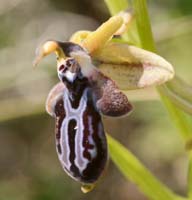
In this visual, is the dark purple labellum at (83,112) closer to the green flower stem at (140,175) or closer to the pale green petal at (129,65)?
the pale green petal at (129,65)

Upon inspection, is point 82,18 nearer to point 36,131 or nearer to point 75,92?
point 36,131

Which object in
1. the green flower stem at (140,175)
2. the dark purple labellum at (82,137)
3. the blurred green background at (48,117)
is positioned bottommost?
the blurred green background at (48,117)

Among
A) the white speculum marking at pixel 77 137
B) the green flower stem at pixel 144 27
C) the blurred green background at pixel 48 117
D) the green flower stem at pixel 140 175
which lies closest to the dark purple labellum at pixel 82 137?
the white speculum marking at pixel 77 137

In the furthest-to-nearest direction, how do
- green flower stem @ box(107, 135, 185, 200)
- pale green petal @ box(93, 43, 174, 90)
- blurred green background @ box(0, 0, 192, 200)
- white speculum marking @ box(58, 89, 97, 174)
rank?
blurred green background @ box(0, 0, 192, 200), green flower stem @ box(107, 135, 185, 200), pale green petal @ box(93, 43, 174, 90), white speculum marking @ box(58, 89, 97, 174)

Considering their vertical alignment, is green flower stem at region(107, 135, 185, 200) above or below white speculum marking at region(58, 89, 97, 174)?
below

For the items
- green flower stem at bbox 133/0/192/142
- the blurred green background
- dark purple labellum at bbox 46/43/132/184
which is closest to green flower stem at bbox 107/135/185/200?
green flower stem at bbox 133/0/192/142

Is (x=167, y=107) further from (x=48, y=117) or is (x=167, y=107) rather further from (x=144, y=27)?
(x=48, y=117)

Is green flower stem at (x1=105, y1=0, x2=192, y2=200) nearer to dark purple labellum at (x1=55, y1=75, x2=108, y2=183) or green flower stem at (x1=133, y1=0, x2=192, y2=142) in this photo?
green flower stem at (x1=133, y1=0, x2=192, y2=142)

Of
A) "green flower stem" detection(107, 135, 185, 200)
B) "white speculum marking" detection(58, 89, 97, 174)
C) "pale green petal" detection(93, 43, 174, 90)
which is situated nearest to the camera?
"white speculum marking" detection(58, 89, 97, 174)

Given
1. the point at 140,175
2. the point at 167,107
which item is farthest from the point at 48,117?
the point at 167,107

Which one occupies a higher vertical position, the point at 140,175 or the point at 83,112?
the point at 83,112
